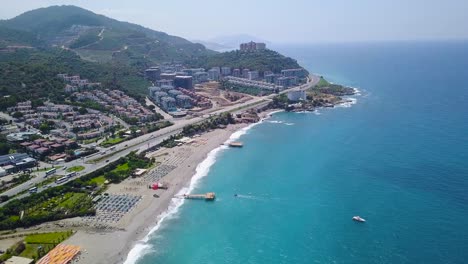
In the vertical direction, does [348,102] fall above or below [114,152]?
above

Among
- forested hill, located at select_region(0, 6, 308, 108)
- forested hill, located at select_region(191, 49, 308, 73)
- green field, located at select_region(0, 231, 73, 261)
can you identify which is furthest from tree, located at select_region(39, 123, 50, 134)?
forested hill, located at select_region(191, 49, 308, 73)

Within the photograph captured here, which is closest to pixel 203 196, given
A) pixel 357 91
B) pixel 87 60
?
pixel 357 91

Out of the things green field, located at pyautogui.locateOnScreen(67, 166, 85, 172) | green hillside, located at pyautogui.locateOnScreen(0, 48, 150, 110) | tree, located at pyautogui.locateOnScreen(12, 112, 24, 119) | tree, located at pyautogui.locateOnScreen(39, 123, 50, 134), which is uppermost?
green hillside, located at pyautogui.locateOnScreen(0, 48, 150, 110)

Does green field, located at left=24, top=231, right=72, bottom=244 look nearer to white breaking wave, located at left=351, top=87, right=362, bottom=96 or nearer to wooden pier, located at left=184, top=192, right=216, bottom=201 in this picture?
wooden pier, located at left=184, top=192, right=216, bottom=201

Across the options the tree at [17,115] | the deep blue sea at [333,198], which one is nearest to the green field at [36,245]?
the deep blue sea at [333,198]

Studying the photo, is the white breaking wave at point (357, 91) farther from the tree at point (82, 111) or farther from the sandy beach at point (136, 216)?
the tree at point (82, 111)

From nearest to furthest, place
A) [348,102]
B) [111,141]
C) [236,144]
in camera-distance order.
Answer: [111,141]
[236,144]
[348,102]

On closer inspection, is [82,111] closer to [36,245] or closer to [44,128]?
[44,128]

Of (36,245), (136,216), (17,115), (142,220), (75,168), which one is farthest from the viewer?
(17,115)
